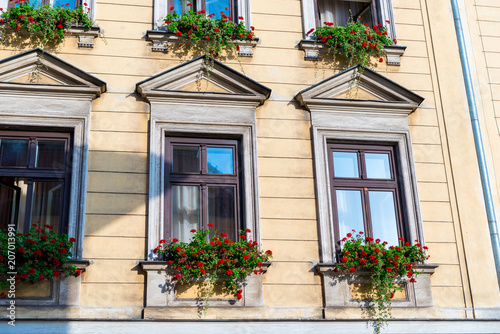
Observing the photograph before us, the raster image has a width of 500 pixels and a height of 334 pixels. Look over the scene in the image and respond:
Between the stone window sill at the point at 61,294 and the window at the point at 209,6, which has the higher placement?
the window at the point at 209,6

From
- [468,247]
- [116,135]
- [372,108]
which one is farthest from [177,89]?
[468,247]

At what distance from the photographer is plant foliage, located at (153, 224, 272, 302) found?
7.67m

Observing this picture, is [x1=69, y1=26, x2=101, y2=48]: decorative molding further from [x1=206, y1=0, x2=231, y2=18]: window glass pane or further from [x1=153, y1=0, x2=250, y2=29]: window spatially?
[x1=206, y1=0, x2=231, y2=18]: window glass pane

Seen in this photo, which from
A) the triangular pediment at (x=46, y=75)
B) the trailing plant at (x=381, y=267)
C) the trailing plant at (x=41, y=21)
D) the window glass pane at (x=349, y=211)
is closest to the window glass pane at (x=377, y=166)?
the window glass pane at (x=349, y=211)

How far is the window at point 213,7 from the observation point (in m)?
9.34

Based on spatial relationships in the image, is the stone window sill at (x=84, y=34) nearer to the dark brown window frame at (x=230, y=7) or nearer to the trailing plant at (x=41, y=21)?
the trailing plant at (x=41, y=21)

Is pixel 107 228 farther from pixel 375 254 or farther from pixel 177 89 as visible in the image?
pixel 375 254

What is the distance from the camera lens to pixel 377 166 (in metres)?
9.06

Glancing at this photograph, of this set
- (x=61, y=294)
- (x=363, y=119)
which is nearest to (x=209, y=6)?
(x=363, y=119)

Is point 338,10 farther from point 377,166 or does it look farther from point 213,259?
point 213,259

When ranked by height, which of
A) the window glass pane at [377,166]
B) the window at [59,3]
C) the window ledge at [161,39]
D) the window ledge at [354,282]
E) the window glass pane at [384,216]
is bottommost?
the window ledge at [354,282]

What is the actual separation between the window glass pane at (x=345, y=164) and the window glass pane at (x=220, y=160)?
148cm

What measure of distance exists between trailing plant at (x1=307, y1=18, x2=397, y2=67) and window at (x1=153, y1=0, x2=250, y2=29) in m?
1.04

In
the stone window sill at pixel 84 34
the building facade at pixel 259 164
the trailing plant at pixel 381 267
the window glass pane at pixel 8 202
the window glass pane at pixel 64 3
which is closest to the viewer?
the building facade at pixel 259 164
